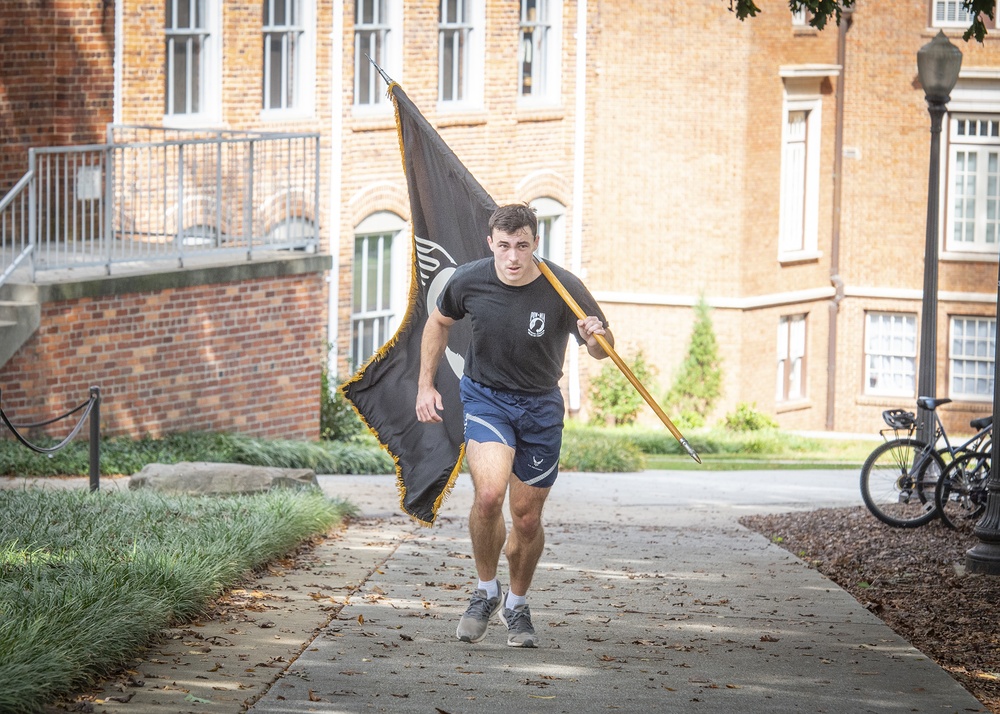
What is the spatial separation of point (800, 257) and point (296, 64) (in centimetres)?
1137

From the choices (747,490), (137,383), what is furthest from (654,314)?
(137,383)

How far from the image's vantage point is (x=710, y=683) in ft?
19.6

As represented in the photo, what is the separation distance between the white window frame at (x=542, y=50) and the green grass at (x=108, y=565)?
15779 millimetres

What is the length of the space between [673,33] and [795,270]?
16.7 ft

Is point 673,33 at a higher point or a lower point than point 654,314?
higher

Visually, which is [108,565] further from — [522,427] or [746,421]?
[746,421]

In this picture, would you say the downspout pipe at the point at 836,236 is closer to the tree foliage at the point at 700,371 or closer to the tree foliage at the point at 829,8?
the tree foliage at the point at 700,371

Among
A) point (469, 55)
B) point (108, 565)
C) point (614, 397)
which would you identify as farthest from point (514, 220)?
point (614, 397)

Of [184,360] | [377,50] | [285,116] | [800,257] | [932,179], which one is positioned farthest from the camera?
[800,257]

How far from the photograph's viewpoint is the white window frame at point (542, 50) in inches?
966

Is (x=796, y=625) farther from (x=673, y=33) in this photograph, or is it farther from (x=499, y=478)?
(x=673, y=33)

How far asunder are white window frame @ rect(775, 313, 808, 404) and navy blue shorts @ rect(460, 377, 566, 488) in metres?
21.8

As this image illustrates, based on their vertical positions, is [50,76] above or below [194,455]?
above

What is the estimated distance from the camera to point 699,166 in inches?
1037
